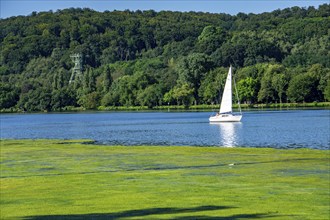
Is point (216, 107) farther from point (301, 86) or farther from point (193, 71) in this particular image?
point (301, 86)

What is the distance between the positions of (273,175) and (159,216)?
378 inches

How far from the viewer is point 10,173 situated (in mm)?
29625

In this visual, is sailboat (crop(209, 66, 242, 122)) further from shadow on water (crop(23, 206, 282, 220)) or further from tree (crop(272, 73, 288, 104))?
shadow on water (crop(23, 206, 282, 220))

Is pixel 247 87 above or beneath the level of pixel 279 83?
beneath

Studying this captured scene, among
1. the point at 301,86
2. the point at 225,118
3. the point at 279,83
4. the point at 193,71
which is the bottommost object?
the point at 225,118

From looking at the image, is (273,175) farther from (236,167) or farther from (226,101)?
(226,101)

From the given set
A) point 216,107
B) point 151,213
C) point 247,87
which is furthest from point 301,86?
point 151,213

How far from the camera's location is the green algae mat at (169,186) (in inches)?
718

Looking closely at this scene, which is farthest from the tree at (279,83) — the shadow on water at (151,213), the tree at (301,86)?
the shadow on water at (151,213)

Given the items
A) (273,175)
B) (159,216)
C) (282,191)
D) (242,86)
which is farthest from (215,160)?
(242,86)

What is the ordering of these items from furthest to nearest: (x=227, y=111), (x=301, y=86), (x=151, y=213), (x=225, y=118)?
(x=301, y=86)
(x=227, y=111)
(x=225, y=118)
(x=151, y=213)

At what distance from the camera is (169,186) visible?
77.5ft

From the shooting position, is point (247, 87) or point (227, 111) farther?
point (247, 87)

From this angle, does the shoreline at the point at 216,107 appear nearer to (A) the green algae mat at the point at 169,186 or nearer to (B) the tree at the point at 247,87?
(B) the tree at the point at 247,87
